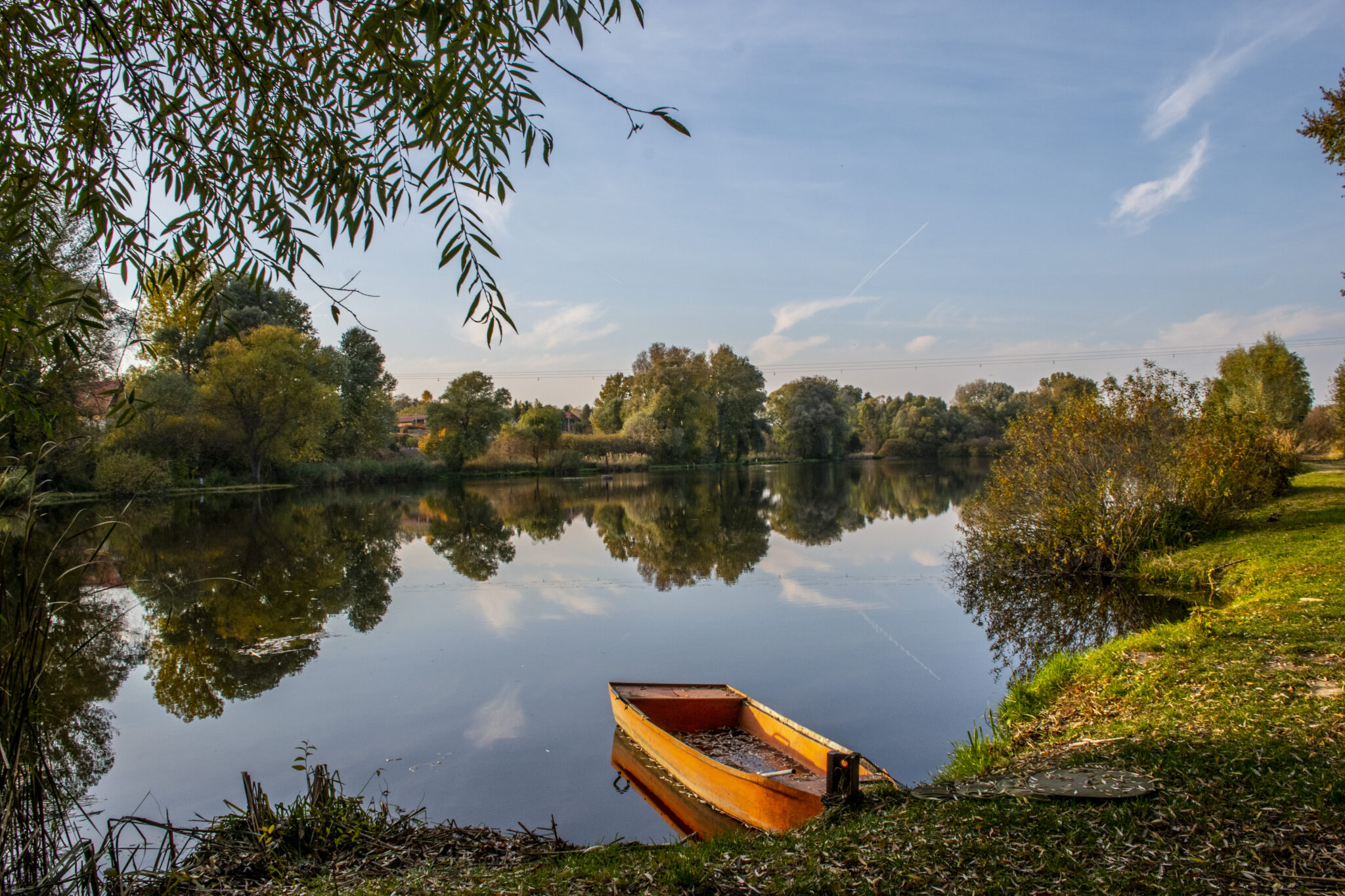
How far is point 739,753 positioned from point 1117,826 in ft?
12.8

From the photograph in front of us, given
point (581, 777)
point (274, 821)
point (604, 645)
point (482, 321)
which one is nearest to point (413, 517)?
point (604, 645)

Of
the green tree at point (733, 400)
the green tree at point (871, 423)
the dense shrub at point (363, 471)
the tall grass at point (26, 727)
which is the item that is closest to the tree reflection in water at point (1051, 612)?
the tall grass at point (26, 727)

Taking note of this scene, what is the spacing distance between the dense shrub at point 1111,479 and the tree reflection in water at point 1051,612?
754 millimetres

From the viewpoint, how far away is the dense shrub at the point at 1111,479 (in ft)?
47.3

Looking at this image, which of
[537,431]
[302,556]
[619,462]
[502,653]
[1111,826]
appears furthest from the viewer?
[619,462]

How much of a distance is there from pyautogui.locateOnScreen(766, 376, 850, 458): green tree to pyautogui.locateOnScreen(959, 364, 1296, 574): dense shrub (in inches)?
2574

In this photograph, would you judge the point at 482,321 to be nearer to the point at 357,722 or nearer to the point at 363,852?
the point at 363,852

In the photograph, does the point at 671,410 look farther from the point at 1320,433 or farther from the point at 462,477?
the point at 1320,433

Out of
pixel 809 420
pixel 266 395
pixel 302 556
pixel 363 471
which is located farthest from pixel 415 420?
pixel 302 556

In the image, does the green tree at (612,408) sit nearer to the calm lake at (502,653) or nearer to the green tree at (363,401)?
the green tree at (363,401)

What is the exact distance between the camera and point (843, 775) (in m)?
5.18

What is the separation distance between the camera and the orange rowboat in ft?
18.0

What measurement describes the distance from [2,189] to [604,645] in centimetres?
997

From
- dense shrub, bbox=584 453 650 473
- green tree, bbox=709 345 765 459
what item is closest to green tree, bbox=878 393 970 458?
green tree, bbox=709 345 765 459
